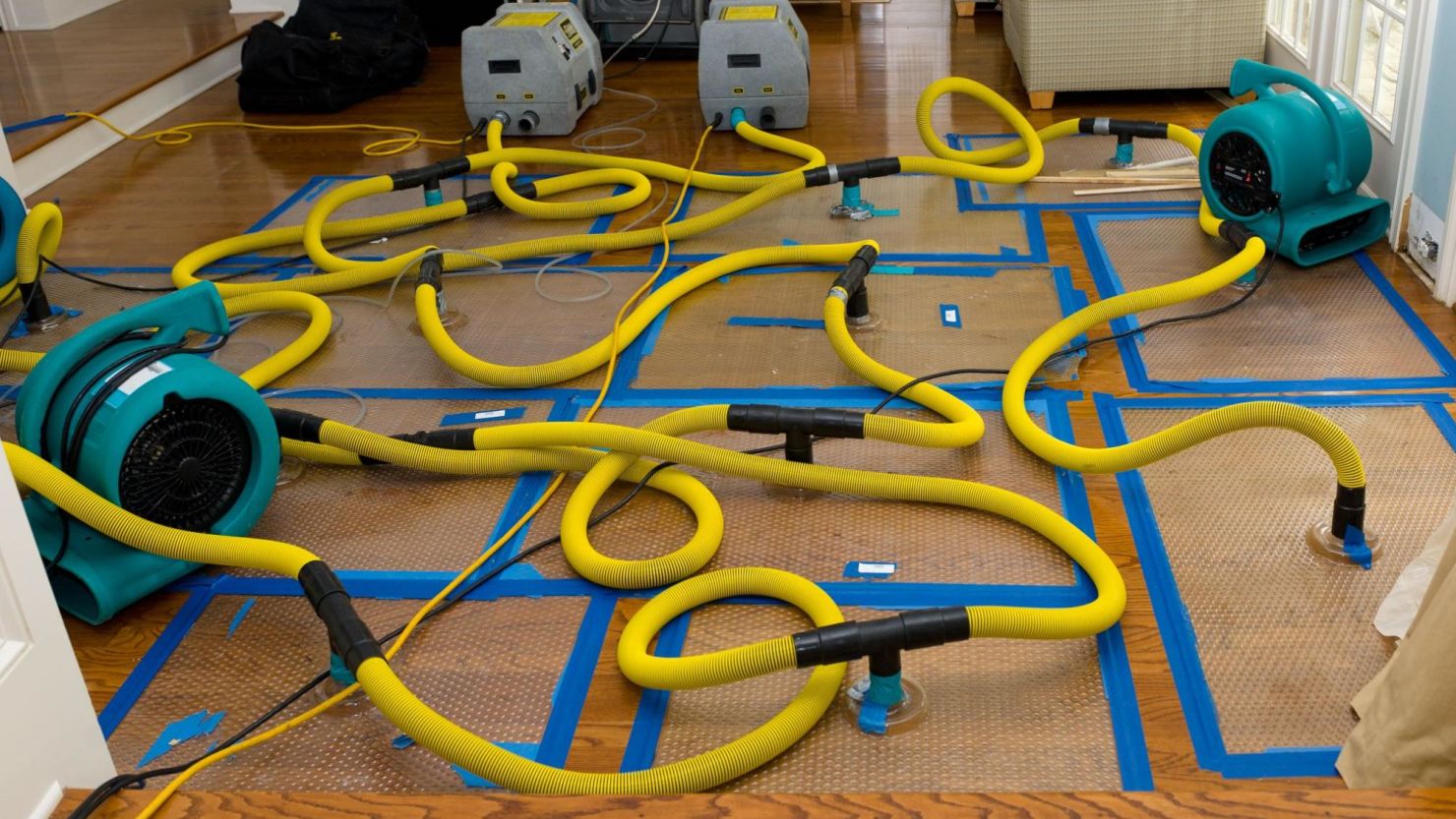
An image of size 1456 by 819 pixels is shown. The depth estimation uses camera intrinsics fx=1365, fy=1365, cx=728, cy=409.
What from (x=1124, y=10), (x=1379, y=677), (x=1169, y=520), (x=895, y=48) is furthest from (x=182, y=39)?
(x=1379, y=677)

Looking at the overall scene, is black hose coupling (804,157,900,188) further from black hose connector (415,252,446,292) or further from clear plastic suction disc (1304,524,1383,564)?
clear plastic suction disc (1304,524,1383,564)

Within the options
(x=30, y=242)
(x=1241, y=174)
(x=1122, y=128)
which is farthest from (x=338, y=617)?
(x=1122, y=128)

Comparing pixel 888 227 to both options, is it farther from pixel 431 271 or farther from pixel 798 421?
pixel 798 421

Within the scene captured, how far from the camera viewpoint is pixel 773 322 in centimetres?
340

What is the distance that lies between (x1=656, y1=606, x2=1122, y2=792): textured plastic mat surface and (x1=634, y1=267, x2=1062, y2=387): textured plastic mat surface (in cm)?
100

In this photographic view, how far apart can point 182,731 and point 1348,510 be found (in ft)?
6.43

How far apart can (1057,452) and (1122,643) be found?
0.53m

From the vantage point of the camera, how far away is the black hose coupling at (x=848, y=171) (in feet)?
12.7

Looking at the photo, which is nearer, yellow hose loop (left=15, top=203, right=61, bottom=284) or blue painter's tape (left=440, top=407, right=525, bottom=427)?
blue painter's tape (left=440, top=407, right=525, bottom=427)

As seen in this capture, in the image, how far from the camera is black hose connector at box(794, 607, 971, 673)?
6.43 ft

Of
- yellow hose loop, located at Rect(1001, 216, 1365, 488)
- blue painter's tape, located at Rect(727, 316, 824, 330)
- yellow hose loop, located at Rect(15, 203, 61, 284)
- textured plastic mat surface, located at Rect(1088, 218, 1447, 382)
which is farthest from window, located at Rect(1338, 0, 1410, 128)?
yellow hose loop, located at Rect(15, 203, 61, 284)

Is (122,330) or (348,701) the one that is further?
(122,330)

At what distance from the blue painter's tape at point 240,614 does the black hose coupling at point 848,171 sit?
2.05 m

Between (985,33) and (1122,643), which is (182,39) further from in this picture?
(1122,643)
